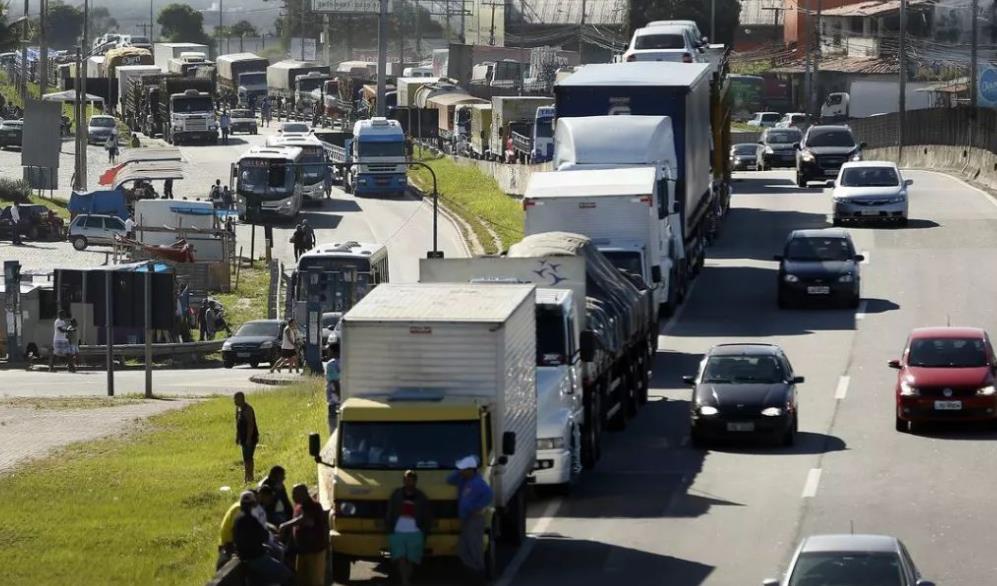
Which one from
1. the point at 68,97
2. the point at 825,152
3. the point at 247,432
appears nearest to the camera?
the point at 247,432

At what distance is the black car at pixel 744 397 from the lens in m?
27.5

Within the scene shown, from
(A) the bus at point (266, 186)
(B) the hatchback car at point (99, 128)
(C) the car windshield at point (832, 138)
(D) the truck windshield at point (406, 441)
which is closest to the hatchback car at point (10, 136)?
(B) the hatchback car at point (99, 128)

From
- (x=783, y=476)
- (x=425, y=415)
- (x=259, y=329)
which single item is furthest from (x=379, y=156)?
(x=425, y=415)

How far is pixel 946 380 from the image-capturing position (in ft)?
92.9

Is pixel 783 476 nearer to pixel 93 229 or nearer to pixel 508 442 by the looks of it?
pixel 508 442

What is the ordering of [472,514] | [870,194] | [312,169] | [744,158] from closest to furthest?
[472,514] → [870,194] → [744,158] → [312,169]

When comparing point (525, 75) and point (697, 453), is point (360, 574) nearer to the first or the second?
point (697, 453)

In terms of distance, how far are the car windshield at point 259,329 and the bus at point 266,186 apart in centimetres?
2566

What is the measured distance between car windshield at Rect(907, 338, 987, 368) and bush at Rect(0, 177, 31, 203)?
200 ft

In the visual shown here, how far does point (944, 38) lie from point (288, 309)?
9724 cm

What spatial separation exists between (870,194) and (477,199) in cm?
2722

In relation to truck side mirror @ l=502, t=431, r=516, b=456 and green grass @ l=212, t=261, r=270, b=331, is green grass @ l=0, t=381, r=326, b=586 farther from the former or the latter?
green grass @ l=212, t=261, r=270, b=331

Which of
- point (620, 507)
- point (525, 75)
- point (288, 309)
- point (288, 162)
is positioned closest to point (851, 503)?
point (620, 507)

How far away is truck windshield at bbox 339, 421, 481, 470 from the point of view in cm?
1961
